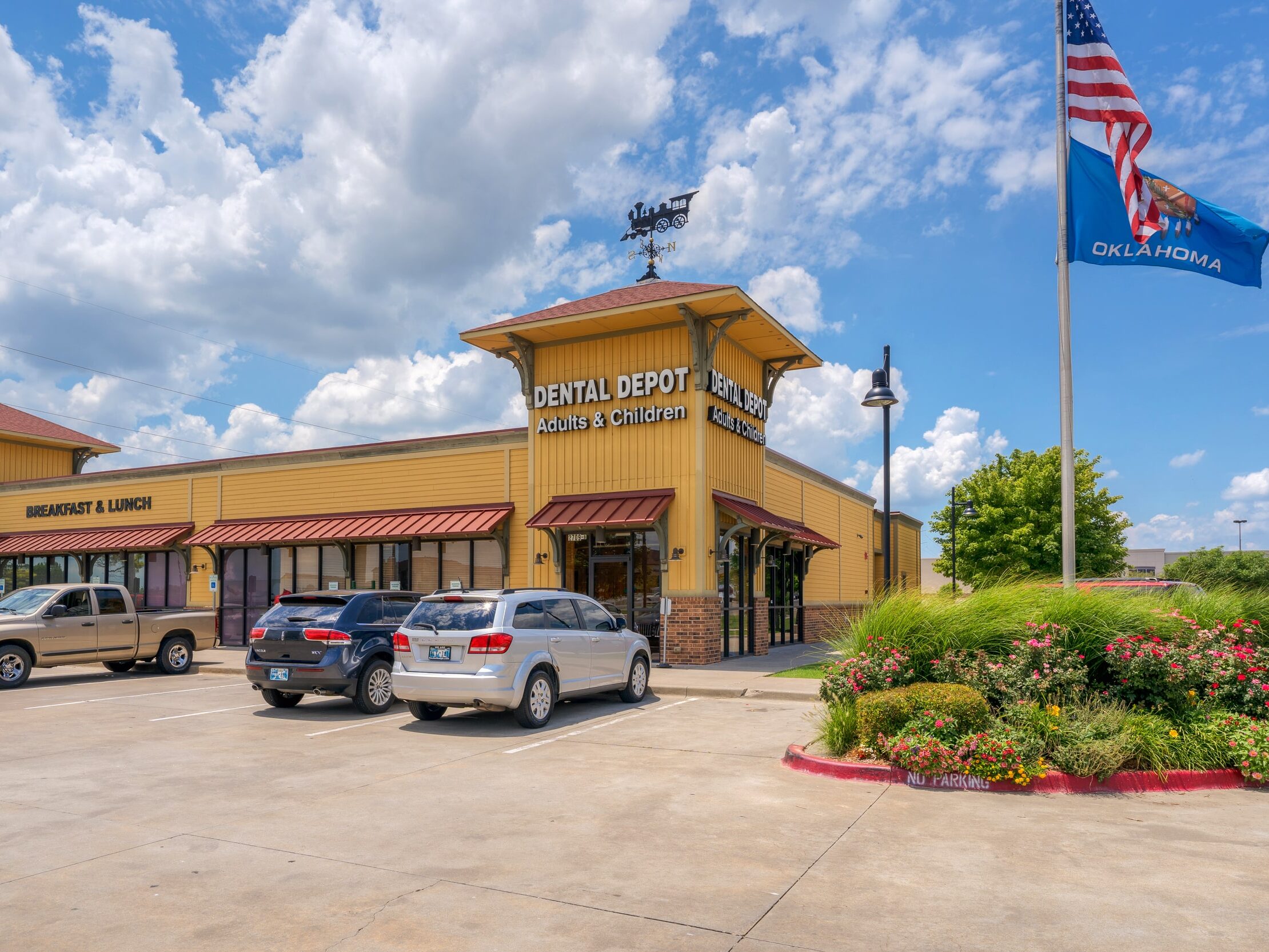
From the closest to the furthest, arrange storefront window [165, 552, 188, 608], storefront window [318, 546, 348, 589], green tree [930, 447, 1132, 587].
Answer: storefront window [318, 546, 348, 589] → storefront window [165, 552, 188, 608] → green tree [930, 447, 1132, 587]

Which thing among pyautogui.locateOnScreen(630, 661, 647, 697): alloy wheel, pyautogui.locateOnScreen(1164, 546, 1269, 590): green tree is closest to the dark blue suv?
pyautogui.locateOnScreen(630, 661, 647, 697): alloy wheel

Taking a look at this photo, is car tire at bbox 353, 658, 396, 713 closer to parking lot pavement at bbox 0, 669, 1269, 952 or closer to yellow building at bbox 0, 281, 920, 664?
parking lot pavement at bbox 0, 669, 1269, 952

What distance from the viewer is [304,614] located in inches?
530

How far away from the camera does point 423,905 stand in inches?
208

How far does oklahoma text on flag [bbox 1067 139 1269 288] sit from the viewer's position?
41.8ft

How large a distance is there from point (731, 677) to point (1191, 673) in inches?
357

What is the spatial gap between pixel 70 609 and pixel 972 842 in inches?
675

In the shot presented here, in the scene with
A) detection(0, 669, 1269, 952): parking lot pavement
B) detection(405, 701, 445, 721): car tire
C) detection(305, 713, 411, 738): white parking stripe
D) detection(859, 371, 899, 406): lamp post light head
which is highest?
detection(859, 371, 899, 406): lamp post light head

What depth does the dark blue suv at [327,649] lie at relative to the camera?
13.0 metres

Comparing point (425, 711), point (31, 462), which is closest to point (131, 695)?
point (425, 711)

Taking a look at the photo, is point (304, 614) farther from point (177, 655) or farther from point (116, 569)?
point (116, 569)

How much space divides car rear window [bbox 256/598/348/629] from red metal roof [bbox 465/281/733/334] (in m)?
9.24

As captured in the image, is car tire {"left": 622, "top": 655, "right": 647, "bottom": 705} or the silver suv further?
car tire {"left": 622, "top": 655, "right": 647, "bottom": 705}

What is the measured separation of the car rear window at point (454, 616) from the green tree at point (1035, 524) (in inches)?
1422
